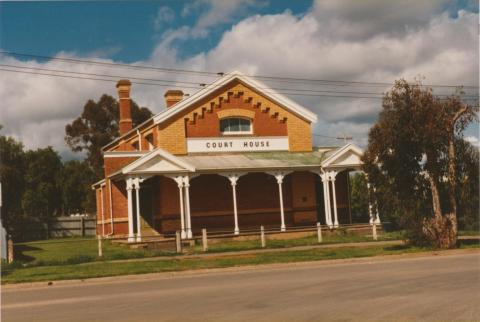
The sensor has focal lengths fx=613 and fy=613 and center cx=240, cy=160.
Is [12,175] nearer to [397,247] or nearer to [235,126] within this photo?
[235,126]

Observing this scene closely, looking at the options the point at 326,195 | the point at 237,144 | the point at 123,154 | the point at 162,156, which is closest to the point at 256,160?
the point at 237,144

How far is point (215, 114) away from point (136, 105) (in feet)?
120

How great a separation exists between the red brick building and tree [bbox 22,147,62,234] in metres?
29.7

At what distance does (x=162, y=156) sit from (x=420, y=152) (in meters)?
12.4

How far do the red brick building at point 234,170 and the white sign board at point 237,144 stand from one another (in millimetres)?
52

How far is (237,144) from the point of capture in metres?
32.7

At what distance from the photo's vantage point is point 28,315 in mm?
10531

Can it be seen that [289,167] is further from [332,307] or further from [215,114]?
[332,307]

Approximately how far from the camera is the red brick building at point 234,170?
101ft

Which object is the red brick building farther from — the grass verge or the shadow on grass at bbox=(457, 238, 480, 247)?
the grass verge

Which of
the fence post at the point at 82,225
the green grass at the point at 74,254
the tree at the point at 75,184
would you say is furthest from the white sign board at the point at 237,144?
the tree at the point at 75,184

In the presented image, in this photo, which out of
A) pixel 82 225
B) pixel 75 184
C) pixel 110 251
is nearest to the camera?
pixel 110 251

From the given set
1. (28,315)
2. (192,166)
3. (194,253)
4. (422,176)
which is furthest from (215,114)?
(28,315)

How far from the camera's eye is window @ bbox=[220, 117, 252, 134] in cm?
3289
